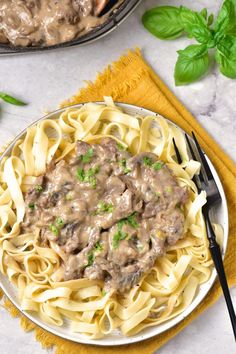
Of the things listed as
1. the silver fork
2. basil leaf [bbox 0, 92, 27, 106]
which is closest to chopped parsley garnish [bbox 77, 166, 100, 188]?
the silver fork

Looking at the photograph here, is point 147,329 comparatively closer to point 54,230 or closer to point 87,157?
point 54,230

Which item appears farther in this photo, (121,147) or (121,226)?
(121,147)

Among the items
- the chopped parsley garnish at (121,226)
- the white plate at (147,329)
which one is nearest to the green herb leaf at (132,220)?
the chopped parsley garnish at (121,226)

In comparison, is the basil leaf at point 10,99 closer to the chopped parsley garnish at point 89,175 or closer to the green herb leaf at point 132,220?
the chopped parsley garnish at point 89,175

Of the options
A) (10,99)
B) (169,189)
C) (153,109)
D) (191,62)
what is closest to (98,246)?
(169,189)

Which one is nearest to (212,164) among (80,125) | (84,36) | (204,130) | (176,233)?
→ (204,130)

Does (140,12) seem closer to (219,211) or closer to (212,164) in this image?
(212,164)

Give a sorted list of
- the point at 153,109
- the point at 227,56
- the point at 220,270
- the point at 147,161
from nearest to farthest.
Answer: the point at 220,270
the point at 147,161
the point at 227,56
the point at 153,109

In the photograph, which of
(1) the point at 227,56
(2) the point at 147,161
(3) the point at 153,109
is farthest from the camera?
(3) the point at 153,109
